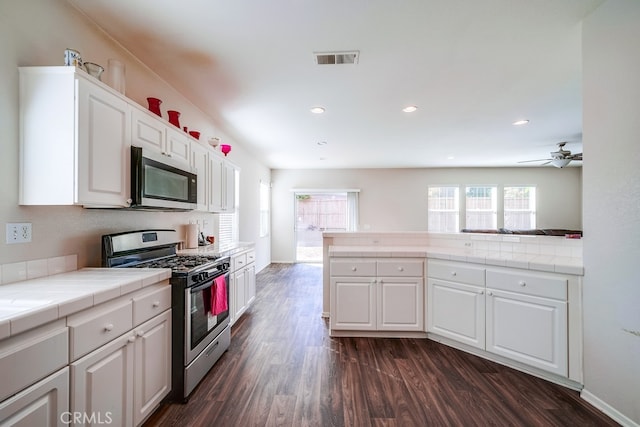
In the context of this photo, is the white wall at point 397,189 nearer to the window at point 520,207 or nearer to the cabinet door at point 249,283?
the window at point 520,207

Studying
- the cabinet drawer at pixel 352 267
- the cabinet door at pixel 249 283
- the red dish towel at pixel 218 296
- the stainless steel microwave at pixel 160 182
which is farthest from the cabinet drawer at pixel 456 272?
the stainless steel microwave at pixel 160 182

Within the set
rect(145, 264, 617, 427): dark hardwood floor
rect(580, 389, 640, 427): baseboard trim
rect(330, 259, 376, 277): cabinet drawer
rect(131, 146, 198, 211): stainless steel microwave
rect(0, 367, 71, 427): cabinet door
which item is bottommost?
rect(145, 264, 617, 427): dark hardwood floor

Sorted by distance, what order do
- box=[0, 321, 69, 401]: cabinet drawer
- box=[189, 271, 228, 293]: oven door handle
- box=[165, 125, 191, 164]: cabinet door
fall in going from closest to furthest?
box=[0, 321, 69, 401]: cabinet drawer
box=[189, 271, 228, 293]: oven door handle
box=[165, 125, 191, 164]: cabinet door

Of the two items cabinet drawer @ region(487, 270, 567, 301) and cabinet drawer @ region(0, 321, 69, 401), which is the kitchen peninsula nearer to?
cabinet drawer @ region(487, 270, 567, 301)

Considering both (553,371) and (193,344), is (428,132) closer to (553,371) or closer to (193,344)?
(553,371)

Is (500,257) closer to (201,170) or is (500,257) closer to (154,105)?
(201,170)

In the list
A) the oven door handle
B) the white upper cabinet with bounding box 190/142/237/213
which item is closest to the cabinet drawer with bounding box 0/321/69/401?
the oven door handle

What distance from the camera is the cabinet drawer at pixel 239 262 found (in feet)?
9.72

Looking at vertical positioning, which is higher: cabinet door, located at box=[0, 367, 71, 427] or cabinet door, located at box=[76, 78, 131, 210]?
cabinet door, located at box=[76, 78, 131, 210]

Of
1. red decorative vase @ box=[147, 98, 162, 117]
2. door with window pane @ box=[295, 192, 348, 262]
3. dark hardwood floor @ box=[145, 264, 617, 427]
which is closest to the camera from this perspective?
dark hardwood floor @ box=[145, 264, 617, 427]

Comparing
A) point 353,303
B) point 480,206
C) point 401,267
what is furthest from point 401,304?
point 480,206

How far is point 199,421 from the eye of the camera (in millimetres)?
1671

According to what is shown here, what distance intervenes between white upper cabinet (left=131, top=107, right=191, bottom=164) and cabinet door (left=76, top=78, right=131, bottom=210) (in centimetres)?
10

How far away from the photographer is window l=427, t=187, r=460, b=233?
7.34m
